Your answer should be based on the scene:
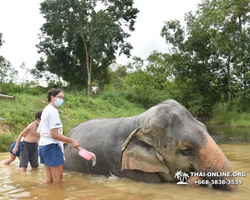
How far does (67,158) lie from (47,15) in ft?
82.1

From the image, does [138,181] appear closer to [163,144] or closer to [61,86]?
[163,144]

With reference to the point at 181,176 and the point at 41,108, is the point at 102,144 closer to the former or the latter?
the point at 181,176

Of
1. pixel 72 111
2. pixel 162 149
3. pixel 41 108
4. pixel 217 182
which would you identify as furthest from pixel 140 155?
pixel 72 111

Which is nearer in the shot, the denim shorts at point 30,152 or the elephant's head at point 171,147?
the elephant's head at point 171,147

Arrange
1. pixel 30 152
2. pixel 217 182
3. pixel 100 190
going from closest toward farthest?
pixel 217 182
pixel 100 190
pixel 30 152

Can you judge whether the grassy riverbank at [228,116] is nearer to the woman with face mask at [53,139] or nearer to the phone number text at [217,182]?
the phone number text at [217,182]

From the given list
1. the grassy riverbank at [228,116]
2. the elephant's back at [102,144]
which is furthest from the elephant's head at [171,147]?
the grassy riverbank at [228,116]

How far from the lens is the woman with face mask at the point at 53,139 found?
420cm

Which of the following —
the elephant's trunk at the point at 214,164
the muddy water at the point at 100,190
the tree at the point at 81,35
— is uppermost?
the tree at the point at 81,35

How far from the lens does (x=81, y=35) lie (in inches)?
1068

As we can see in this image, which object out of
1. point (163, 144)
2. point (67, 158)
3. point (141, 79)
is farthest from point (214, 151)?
point (141, 79)

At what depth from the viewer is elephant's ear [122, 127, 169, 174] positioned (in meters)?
4.27

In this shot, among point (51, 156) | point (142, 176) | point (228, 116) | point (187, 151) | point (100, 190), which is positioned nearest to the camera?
point (100, 190)

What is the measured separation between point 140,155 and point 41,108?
13207mm
